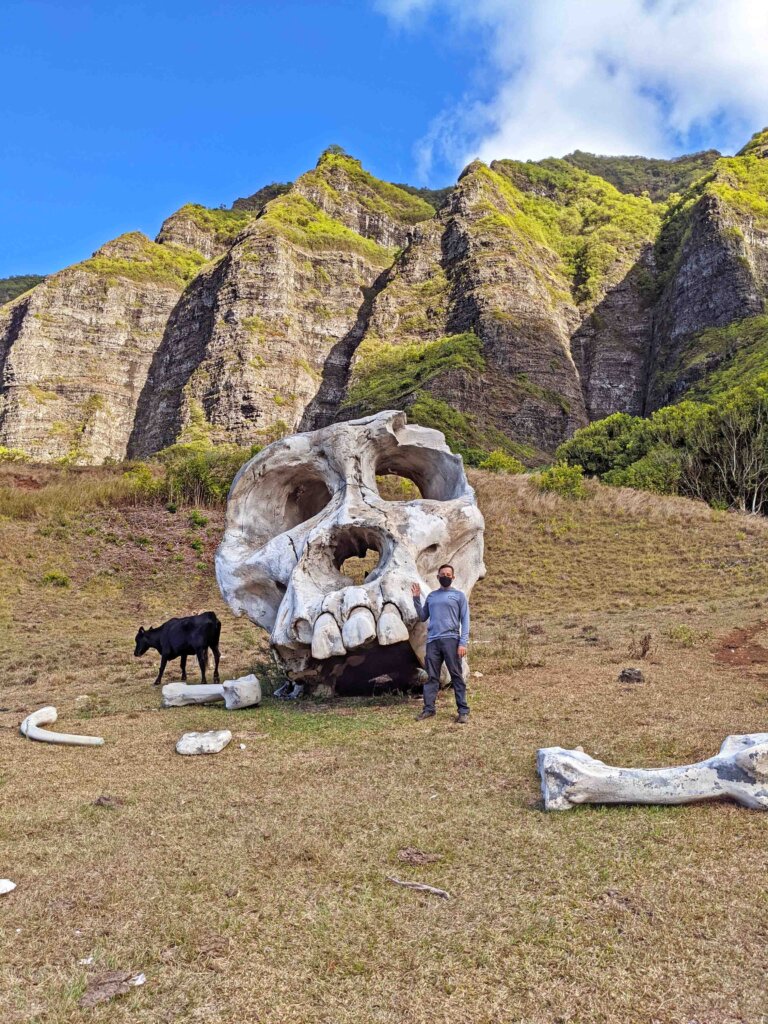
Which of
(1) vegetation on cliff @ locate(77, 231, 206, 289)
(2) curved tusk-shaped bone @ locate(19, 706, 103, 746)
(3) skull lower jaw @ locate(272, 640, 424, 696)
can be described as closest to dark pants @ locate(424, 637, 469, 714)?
(3) skull lower jaw @ locate(272, 640, 424, 696)

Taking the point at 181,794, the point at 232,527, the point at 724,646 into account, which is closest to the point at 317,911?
the point at 181,794

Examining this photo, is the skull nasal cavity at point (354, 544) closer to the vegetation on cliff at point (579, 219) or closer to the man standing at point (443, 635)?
the man standing at point (443, 635)

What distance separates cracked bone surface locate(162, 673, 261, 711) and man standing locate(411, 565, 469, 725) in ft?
7.07

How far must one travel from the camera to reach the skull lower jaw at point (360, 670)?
292 inches

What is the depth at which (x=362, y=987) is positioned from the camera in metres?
2.57

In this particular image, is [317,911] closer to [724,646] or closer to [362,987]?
[362,987]

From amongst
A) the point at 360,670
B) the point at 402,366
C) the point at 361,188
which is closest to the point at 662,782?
the point at 360,670

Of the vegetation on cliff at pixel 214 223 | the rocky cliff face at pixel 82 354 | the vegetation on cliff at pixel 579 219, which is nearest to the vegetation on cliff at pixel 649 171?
the vegetation on cliff at pixel 579 219

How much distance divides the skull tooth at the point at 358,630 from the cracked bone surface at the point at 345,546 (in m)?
0.01

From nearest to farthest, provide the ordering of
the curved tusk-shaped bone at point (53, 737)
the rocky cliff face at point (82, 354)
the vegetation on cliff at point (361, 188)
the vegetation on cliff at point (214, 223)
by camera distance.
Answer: the curved tusk-shaped bone at point (53, 737), the rocky cliff face at point (82, 354), the vegetation on cliff at point (361, 188), the vegetation on cliff at point (214, 223)

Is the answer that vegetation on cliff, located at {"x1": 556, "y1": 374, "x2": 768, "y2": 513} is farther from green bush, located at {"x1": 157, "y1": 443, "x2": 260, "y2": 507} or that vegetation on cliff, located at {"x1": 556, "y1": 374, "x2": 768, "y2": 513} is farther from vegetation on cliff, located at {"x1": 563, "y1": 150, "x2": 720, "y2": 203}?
vegetation on cliff, located at {"x1": 563, "y1": 150, "x2": 720, "y2": 203}

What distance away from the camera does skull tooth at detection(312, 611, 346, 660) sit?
265 inches

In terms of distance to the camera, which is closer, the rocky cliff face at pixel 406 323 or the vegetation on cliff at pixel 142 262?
the rocky cliff face at pixel 406 323

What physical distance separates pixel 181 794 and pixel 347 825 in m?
1.39
